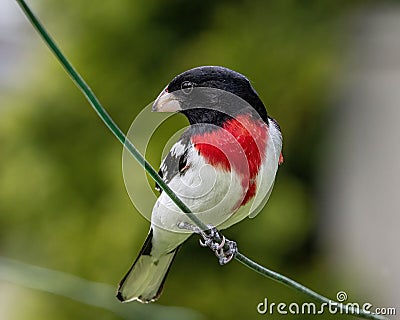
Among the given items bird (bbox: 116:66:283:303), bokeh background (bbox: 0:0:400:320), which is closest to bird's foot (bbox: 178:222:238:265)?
bird (bbox: 116:66:283:303)

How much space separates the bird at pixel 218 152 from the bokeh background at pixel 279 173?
62cm

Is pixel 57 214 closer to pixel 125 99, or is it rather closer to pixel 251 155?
pixel 125 99

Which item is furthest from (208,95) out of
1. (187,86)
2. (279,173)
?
(279,173)

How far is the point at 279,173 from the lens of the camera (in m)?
1.58

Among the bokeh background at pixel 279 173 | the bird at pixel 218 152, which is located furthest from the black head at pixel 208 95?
the bokeh background at pixel 279 173

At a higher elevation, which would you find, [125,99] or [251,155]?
[251,155]

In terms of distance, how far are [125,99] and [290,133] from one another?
1.17 feet

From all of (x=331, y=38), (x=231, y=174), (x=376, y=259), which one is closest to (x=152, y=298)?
(x=231, y=174)

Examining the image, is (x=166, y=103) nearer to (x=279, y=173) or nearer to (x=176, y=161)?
(x=176, y=161)

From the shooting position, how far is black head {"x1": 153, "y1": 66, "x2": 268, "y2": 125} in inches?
16.4

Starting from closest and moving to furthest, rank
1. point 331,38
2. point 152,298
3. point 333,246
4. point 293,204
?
1. point 152,298
2. point 293,204
3. point 331,38
4. point 333,246

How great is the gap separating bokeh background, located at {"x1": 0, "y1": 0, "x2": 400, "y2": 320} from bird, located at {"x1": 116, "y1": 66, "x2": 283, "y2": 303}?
2.04ft

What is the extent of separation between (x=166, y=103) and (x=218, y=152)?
0.08 metres

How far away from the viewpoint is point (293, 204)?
1616 mm
